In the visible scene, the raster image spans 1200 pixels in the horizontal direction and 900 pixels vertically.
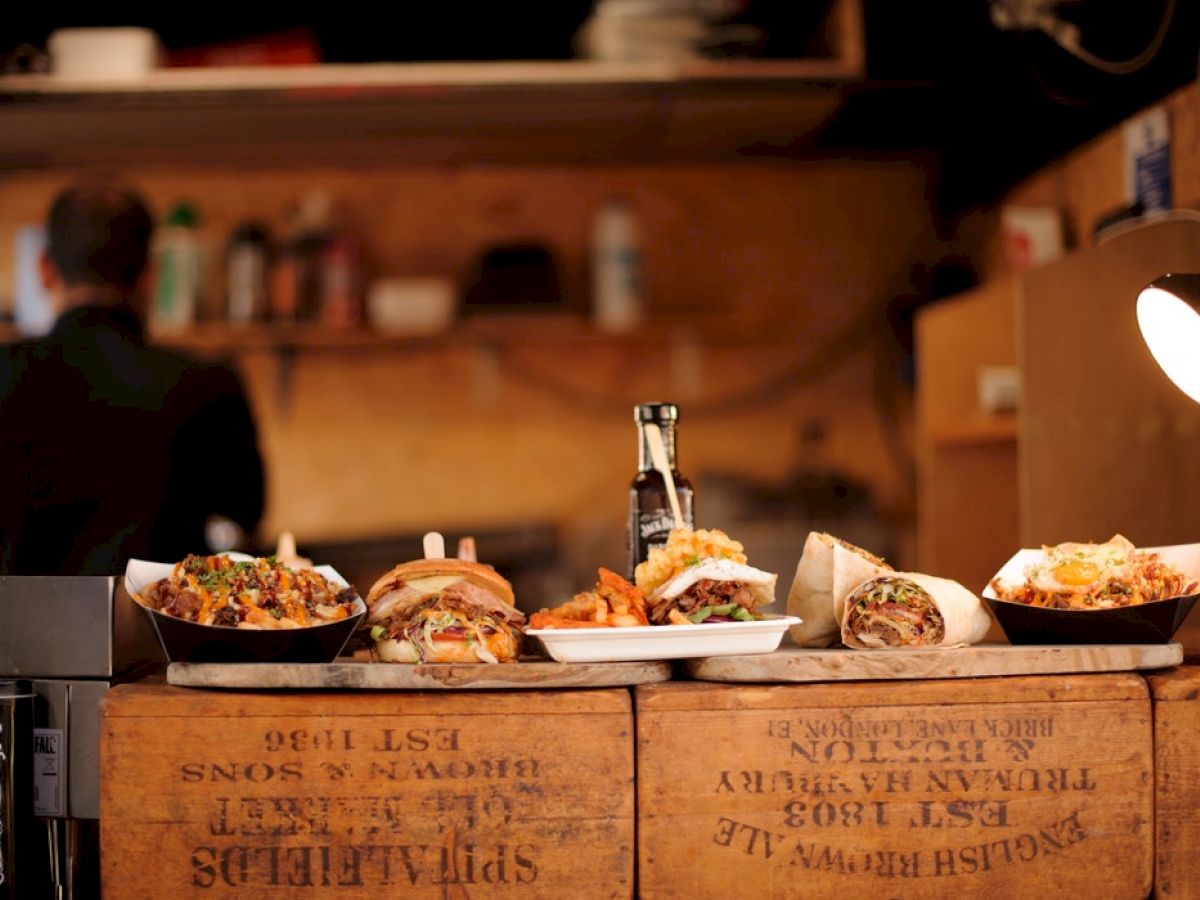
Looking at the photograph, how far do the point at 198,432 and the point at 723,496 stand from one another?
1.94 metres

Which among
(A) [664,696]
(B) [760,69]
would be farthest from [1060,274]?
(A) [664,696]

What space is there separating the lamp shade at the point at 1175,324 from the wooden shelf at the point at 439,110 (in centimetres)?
187

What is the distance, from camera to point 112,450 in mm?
2289

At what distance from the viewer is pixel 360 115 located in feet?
10.9

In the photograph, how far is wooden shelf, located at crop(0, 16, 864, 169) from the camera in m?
3.09

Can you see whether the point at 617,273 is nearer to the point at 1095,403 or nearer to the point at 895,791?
the point at 1095,403

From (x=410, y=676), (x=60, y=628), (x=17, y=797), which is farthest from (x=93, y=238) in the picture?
(x=410, y=676)

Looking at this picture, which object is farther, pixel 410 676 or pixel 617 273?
pixel 617 273

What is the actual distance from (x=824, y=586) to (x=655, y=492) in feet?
0.85

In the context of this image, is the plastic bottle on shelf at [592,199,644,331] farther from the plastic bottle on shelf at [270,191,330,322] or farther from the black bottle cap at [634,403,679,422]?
the black bottle cap at [634,403,679,422]

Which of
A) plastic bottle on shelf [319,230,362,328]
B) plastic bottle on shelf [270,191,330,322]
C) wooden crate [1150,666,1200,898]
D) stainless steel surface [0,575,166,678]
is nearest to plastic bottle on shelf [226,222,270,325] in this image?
plastic bottle on shelf [270,191,330,322]

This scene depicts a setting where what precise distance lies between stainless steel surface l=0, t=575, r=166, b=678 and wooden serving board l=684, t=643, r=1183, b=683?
0.68 meters

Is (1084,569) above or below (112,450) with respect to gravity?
below

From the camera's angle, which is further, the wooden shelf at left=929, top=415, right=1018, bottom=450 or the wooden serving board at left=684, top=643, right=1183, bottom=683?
the wooden shelf at left=929, top=415, right=1018, bottom=450
